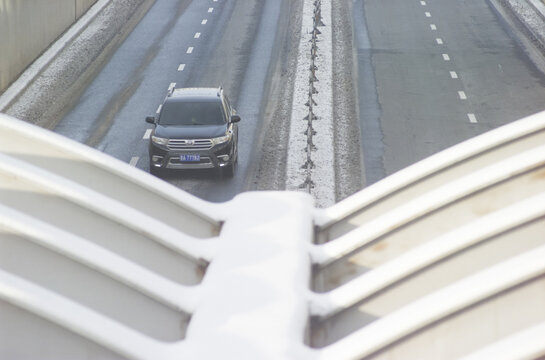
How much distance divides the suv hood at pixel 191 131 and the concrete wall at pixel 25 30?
8.56 m

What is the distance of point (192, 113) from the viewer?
22156mm

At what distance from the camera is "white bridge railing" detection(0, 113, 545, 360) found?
6.97 meters

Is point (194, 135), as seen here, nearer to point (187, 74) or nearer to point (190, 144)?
point (190, 144)

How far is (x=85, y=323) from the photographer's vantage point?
705cm

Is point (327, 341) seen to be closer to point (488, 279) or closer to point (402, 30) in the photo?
point (488, 279)

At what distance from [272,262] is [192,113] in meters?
13.7

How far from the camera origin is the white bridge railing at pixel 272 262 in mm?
6969

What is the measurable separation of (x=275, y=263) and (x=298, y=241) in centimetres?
67

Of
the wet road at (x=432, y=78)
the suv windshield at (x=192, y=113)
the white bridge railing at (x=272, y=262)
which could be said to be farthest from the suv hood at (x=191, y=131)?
the white bridge railing at (x=272, y=262)

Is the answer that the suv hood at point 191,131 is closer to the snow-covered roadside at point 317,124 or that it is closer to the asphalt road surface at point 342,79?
the asphalt road surface at point 342,79

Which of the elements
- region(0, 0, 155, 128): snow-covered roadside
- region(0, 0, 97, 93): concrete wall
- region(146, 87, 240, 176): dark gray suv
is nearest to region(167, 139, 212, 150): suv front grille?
region(146, 87, 240, 176): dark gray suv

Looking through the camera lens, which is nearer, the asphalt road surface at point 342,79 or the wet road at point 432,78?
the asphalt road surface at point 342,79

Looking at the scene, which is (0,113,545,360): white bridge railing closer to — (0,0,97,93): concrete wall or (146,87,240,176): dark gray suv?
(146,87,240,176): dark gray suv

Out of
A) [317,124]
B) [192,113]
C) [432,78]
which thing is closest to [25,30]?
[317,124]
